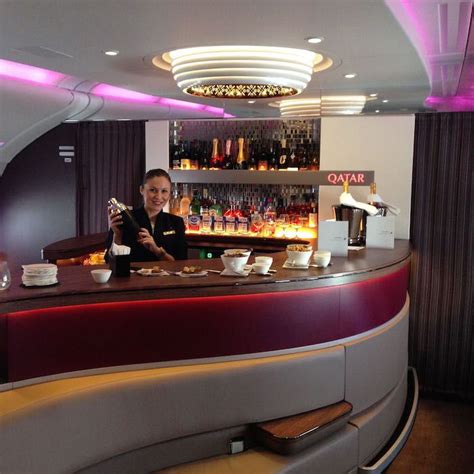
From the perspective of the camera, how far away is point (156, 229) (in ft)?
12.8

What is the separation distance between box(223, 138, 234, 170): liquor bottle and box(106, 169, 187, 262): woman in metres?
1.65

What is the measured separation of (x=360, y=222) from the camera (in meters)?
4.68

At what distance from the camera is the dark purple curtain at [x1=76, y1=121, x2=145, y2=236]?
6.06 meters

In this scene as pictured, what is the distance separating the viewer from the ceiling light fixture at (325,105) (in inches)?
230

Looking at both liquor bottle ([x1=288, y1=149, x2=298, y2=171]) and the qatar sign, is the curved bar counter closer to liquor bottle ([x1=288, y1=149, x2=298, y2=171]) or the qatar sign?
the qatar sign

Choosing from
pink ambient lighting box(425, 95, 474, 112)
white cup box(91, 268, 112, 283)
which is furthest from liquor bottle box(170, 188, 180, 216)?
pink ambient lighting box(425, 95, 474, 112)

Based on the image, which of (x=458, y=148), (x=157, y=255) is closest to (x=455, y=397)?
(x=458, y=148)

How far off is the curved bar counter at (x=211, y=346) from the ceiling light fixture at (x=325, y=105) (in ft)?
8.57

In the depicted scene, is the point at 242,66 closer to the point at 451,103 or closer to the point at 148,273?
the point at 148,273

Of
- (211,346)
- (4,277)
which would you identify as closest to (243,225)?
(211,346)

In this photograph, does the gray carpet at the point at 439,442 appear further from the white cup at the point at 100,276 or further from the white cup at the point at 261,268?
the white cup at the point at 100,276

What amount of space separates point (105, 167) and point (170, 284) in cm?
369

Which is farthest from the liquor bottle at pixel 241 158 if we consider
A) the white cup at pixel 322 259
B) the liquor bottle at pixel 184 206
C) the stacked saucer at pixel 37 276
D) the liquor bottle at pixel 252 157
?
the stacked saucer at pixel 37 276

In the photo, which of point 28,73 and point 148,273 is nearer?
point 148,273
